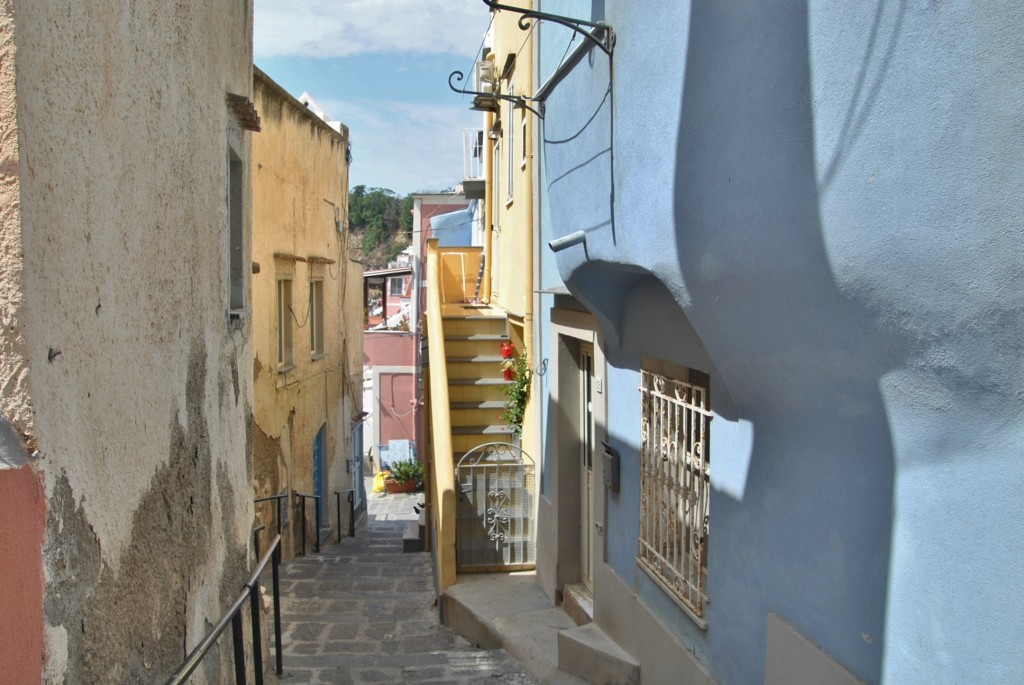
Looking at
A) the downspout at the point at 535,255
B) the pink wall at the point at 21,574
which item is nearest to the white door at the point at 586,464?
the downspout at the point at 535,255

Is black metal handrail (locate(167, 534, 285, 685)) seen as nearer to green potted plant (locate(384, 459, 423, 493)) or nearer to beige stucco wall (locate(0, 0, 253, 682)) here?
beige stucco wall (locate(0, 0, 253, 682))

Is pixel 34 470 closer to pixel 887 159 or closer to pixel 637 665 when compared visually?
pixel 887 159

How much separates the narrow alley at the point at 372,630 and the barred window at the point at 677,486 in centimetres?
191

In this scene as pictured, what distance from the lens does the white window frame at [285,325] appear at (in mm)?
13375

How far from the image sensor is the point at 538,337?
31.1ft

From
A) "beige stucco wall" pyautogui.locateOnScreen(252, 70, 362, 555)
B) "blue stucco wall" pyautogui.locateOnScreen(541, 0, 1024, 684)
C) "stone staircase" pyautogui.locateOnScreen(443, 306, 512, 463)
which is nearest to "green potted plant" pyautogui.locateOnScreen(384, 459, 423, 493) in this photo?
"beige stucco wall" pyautogui.locateOnScreen(252, 70, 362, 555)

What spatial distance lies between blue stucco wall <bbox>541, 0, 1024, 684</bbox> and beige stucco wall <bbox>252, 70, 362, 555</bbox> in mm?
8396

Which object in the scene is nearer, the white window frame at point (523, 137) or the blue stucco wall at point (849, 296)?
the blue stucco wall at point (849, 296)

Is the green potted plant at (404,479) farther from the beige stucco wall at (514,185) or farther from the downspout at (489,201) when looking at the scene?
the beige stucco wall at (514,185)

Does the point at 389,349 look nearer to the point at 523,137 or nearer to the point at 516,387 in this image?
the point at 523,137

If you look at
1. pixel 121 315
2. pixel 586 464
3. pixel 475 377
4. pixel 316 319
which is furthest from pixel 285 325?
pixel 121 315

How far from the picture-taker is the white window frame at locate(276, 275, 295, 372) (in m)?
13.4

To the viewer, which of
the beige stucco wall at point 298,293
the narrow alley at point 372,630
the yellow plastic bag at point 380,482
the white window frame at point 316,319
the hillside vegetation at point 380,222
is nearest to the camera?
the narrow alley at point 372,630

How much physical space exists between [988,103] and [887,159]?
39 cm
